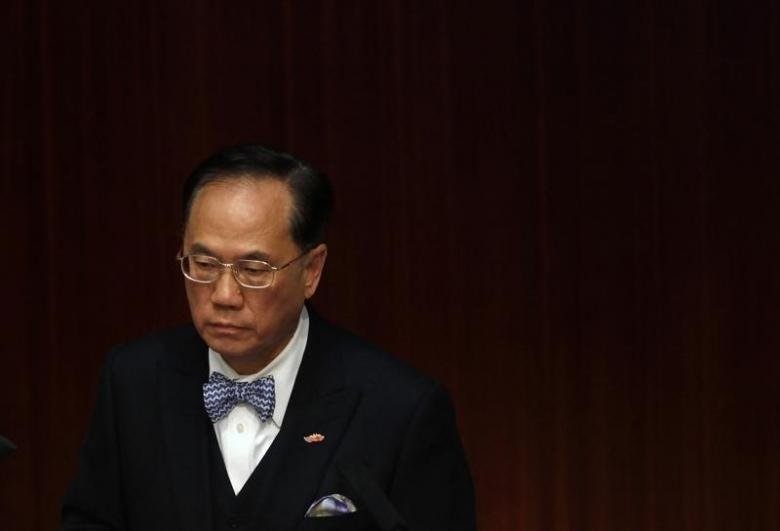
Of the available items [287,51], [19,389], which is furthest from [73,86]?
[19,389]

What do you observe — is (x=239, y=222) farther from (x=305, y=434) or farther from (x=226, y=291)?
(x=305, y=434)

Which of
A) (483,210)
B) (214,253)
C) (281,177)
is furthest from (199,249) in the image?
(483,210)

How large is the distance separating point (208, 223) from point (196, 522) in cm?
52

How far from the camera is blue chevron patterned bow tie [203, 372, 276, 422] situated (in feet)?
8.07

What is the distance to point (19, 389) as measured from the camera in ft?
12.1

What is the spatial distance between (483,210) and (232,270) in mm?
1502

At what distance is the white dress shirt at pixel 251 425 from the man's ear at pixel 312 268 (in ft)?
0.38

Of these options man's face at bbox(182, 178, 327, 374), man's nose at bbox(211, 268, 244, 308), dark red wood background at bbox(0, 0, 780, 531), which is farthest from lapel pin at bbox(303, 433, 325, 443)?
dark red wood background at bbox(0, 0, 780, 531)

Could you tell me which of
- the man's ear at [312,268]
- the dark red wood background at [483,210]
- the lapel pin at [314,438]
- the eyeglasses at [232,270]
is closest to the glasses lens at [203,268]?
the eyeglasses at [232,270]

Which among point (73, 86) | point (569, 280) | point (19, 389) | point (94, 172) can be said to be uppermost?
point (73, 86)

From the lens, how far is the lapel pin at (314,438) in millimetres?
2439

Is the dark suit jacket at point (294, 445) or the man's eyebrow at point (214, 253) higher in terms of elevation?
the man's eyebrow at point (214, 253)

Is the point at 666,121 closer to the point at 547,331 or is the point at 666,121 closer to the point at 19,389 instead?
the point at 547,331

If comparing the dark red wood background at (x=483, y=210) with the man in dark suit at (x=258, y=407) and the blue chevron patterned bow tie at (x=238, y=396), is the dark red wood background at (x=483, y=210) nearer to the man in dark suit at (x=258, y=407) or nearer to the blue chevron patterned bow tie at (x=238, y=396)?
the man in dark suit at (x=258, y=407)
